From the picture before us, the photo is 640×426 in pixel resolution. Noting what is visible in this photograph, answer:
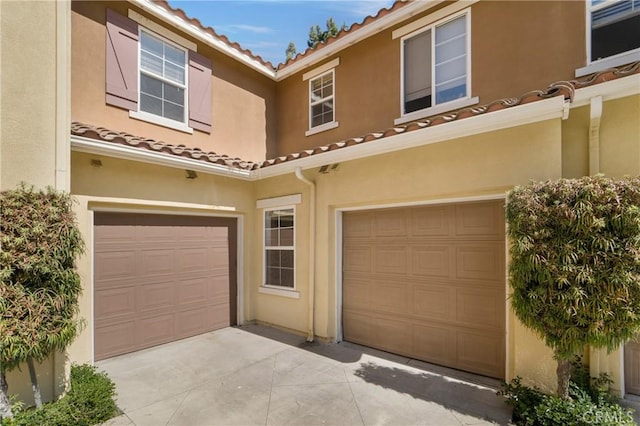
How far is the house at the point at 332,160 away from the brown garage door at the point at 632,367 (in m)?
0.03

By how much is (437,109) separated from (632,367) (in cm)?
539

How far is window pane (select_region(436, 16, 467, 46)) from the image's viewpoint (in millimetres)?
6727

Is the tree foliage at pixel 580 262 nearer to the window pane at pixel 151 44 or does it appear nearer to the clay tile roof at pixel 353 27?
the clay tile roof at pixel 353 27

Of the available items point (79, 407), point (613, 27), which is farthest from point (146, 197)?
point (613, 27)

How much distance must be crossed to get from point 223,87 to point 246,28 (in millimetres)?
1670

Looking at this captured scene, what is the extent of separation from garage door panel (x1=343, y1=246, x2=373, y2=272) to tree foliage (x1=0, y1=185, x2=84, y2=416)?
15.3 ft

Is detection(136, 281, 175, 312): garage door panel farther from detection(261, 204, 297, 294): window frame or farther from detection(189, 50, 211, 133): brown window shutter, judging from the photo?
detection(189, 50, 211, 133): brown window shutter

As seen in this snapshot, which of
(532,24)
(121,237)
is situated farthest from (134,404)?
(532,24)

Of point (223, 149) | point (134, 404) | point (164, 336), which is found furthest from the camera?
point (223, 149)

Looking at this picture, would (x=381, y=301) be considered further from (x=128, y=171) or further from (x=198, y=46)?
(x=198, y=46)

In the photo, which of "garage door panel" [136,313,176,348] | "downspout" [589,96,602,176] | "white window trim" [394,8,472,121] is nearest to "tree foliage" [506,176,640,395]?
"downspout" [589,96,602,176]

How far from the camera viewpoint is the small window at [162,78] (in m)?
7.18

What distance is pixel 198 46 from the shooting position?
8078mm

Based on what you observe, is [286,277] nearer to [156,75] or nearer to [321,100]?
[321,100]
